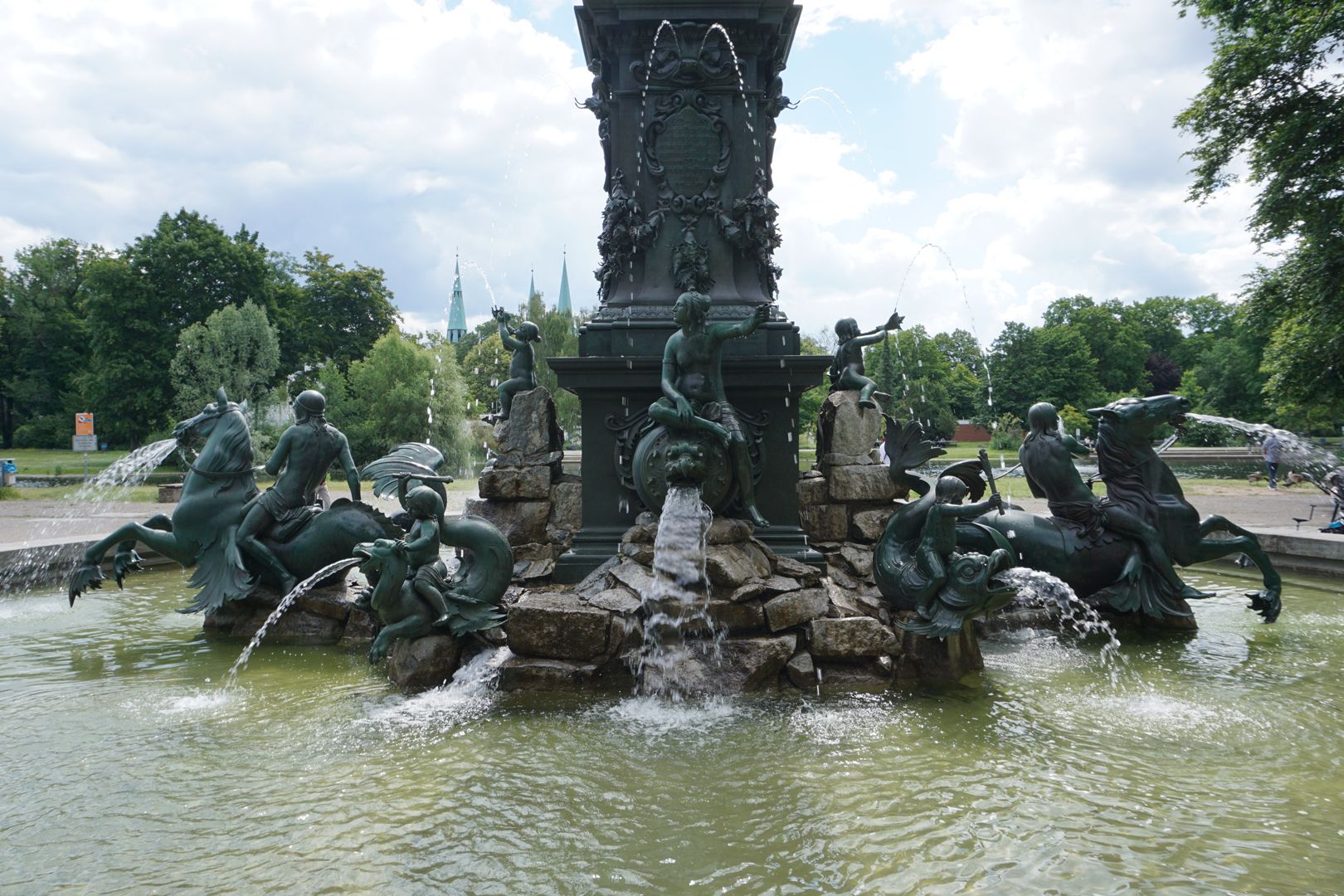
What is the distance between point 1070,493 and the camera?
749 cm

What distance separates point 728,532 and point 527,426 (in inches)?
114

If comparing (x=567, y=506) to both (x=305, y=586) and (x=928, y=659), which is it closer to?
(x=305, y=586)

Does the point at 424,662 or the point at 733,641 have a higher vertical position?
the point at 733,641

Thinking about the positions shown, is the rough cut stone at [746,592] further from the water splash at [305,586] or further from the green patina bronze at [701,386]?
the water splash at [305,586]

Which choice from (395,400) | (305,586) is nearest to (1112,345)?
(395,400)

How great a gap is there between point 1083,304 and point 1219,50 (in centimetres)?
5528

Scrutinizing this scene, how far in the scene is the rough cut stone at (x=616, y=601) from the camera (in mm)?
5634

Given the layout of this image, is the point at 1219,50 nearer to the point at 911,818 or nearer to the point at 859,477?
the point at 859,477

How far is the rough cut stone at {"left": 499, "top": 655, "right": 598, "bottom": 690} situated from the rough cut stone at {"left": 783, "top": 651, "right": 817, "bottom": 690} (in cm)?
131

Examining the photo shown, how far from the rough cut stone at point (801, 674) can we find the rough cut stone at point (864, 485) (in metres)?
2.50

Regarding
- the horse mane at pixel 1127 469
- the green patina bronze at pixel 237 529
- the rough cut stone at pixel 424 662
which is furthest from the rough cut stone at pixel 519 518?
the horse mane at pixel 1127 469

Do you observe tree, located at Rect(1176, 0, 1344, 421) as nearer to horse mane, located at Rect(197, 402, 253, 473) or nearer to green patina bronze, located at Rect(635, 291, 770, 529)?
green patina bronze, located at Rect(635, 291, 770, 529)

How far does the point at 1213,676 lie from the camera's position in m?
5.82

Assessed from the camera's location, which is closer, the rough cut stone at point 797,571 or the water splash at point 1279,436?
the rough cut stone at point 797,571
